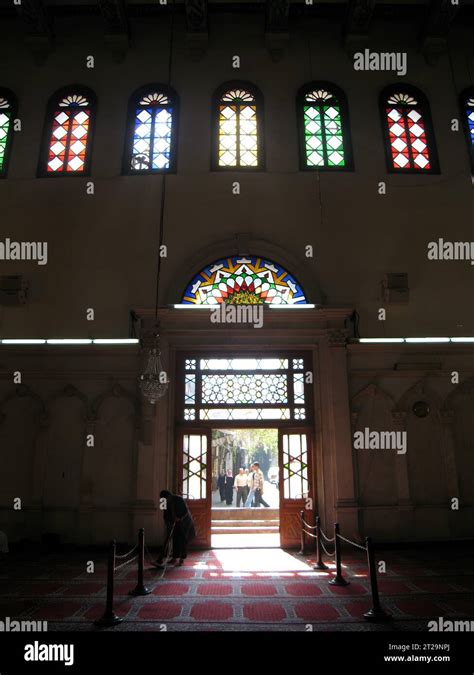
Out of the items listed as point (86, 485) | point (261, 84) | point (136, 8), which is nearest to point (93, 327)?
point (86, 485)

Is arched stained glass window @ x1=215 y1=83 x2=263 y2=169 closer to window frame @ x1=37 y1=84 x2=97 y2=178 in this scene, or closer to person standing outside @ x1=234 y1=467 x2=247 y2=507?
A: window frame @ x1=37 y1=84 x2=97 y2=178

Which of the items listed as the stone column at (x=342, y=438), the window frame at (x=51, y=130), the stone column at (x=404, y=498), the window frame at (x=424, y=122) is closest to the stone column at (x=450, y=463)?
the stone column at (x=404, y=498)

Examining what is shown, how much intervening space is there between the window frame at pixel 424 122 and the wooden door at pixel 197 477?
20.6ft

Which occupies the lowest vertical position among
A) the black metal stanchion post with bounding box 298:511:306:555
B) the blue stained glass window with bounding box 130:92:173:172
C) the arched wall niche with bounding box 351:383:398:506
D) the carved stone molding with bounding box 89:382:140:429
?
the black metal stanchion post with bounding box 298:511:306:555

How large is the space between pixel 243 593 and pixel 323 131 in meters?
8.48

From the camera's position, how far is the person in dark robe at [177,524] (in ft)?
21.4

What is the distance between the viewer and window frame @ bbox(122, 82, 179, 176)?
9227 millimetres

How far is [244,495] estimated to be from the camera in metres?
11.9

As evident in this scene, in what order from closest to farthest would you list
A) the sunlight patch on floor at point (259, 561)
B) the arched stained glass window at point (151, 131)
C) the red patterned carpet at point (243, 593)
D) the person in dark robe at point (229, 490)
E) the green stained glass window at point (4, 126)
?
1. the red patterned carpet at point (243, 593)
2. the sunlight patch on floor at point (259, 561)
3. the arched stained glass window at point (151, 131)
4. the green stained glass window at point (4, 126)
5. the person in dark robe at point (229, 490)

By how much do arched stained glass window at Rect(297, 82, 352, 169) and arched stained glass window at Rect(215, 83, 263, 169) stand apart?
906 mm

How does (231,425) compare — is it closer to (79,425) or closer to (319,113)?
(79,425)

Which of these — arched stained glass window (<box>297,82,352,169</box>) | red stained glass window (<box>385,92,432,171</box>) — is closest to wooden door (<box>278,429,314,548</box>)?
arched stained glass window (<box>297,82,352,169</box>)

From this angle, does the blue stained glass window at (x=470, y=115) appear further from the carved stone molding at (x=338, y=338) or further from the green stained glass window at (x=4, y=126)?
the green stained glass window at (x=4, y=126)

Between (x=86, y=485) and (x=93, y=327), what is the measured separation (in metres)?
2.66
